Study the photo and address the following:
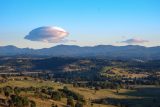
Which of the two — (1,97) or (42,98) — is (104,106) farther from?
(1,97)

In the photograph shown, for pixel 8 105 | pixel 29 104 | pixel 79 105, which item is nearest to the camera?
pixel 8 105

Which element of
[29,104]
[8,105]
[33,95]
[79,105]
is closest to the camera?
[8,105]

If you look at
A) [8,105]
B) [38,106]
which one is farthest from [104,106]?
[8,105]

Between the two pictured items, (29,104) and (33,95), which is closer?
(29,104)

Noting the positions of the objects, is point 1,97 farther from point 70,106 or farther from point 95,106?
point 95,106

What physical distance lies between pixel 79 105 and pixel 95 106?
16704 mm

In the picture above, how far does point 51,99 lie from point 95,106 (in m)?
22.1

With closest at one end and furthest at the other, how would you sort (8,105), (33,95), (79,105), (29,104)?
(8,105) < (29,104) < (79,105) < (33,95)

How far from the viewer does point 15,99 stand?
160m

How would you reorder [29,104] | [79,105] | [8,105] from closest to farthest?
[8,105] < [29,104] < [79,105]

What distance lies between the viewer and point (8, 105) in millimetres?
151375

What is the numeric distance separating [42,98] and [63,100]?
16.4 m

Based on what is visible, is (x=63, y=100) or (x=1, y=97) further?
(x=63, y=100)

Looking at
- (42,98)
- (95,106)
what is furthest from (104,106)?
(42,98)
